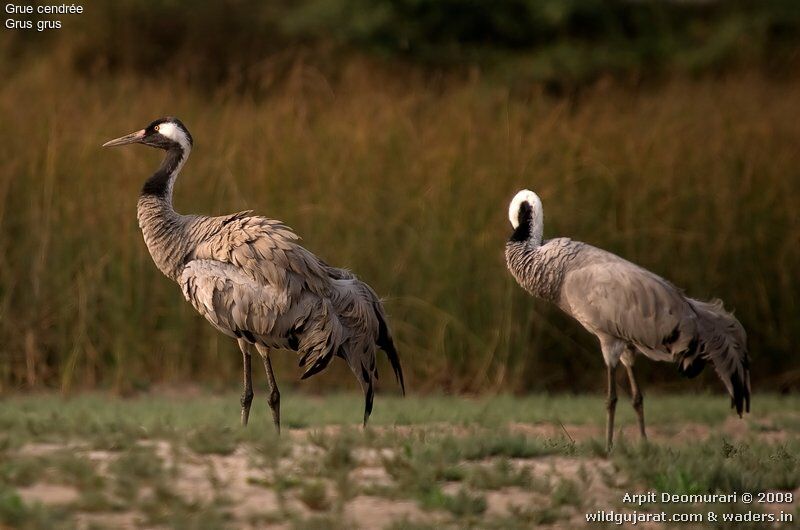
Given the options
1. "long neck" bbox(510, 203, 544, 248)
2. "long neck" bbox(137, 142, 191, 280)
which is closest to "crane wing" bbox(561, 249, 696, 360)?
"long neck" bbox(510, 203, 544, 248)

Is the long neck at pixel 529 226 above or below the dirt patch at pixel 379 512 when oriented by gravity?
above

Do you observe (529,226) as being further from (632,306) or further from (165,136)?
(165,136)

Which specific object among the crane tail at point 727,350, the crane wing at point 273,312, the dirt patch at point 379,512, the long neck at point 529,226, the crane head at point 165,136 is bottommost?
the dirt patch at point 379,512

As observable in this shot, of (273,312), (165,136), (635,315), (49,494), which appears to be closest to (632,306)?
(635,315)

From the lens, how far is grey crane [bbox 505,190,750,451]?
7.70 m

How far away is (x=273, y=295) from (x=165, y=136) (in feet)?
5.44

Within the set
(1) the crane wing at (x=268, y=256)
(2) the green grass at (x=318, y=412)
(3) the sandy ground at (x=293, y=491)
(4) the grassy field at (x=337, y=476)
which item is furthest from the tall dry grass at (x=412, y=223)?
(3) the sandy ground at (x=293, y=491)

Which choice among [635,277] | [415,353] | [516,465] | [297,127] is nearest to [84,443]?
[516,465]

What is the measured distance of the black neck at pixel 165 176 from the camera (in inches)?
311

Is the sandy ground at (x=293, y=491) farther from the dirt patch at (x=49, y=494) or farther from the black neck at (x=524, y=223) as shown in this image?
the black neck at (x=524, y=223)

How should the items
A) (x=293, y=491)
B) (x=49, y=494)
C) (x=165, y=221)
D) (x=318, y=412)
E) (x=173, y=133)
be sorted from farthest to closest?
(x=318, y=412) → (x=173, y=133) → (x=165, y=221) → (x=293, y=491) → (x=49, y=494)

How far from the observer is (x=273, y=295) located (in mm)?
6961

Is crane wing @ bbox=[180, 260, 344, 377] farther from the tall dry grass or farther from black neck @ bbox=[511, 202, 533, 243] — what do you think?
the tall dry grass

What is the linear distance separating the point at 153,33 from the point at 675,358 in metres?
15.7
